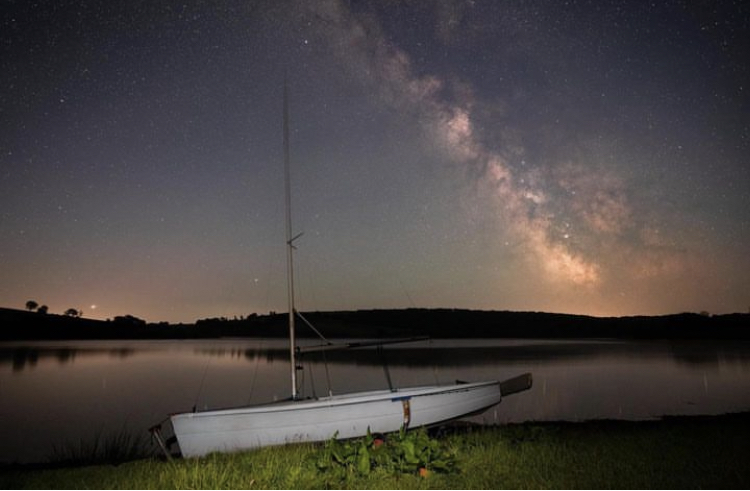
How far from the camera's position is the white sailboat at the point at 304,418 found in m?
11.5

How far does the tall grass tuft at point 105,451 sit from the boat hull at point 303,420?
315 cm

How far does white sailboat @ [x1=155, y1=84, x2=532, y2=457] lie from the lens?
452 inches

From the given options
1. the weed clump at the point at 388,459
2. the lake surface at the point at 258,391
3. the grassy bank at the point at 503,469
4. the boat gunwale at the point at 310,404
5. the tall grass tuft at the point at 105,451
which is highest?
the boat gunwale at the point at 310,404

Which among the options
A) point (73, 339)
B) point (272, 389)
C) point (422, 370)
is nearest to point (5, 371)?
point (272, 389)

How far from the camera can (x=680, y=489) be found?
761cm

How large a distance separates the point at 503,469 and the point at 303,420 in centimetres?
550

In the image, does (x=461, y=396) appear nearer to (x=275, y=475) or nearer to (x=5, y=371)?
(x=275, y=475)

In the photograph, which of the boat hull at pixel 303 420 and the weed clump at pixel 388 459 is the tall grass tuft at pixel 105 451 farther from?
the weed clump at pixel 388 459

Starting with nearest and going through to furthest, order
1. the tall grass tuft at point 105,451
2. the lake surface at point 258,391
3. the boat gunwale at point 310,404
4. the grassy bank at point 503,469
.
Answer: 1. the grassy bank at point 503,469
2. the boat gunwale at point 310,404
3. the tall grass tuft at point 105,451
4. the lake surface at point 258,391

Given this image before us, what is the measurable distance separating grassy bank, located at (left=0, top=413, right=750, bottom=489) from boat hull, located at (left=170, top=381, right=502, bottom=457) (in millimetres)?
705

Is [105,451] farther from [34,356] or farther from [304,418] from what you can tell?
[34,356]

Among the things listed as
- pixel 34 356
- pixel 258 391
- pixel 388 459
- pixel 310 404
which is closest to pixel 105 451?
pixel 310 404

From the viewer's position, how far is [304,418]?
39.6 feet

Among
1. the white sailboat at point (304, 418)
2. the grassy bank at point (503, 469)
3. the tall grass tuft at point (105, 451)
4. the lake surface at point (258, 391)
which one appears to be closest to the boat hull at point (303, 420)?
the white sailboat at point (304, 418)
